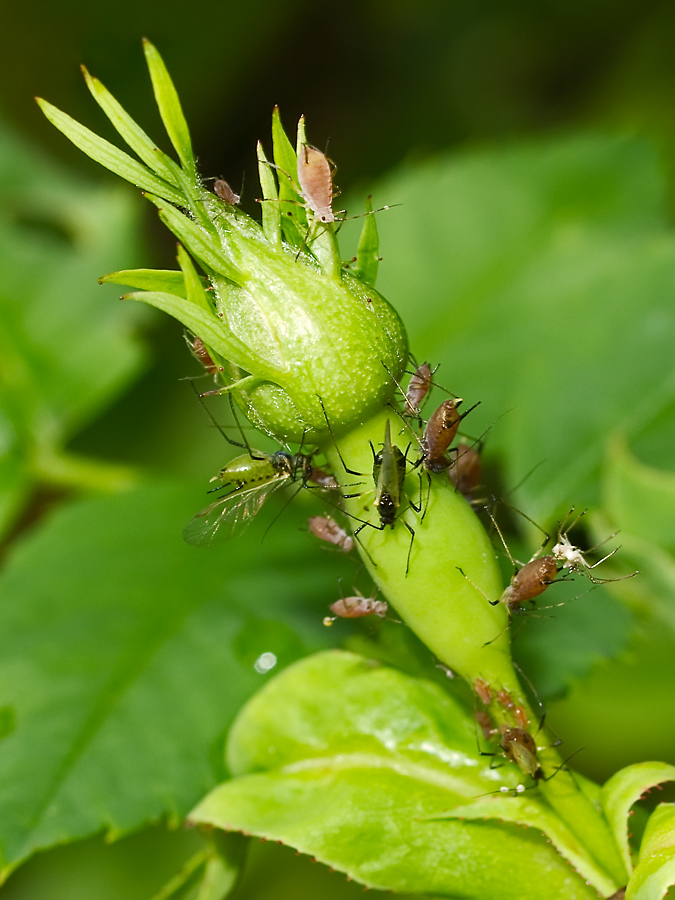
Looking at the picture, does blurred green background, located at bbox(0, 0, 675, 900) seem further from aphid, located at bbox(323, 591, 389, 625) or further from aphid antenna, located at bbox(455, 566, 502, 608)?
aphid antenna, located at bbox(455, 566, 502, 608)

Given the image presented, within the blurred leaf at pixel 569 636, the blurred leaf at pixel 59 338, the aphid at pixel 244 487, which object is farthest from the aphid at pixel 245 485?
the blurred leaf at pixel 59 338

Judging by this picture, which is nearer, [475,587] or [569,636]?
[475,587]

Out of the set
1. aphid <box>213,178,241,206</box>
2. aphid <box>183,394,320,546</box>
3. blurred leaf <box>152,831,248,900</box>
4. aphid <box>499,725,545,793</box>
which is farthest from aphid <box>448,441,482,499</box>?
blurred leaf <box>152,831,248,900</box>

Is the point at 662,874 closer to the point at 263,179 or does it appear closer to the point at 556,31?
the point at 263,179

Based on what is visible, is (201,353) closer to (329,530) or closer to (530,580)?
(329,530)

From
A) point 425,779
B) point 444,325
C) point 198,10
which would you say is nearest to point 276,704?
point 425,779

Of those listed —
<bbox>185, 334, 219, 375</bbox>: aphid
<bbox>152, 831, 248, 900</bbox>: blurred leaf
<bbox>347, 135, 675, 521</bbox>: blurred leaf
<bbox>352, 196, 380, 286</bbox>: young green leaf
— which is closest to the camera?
<bbox>352, 196, 380, 286</bbox>: young green leaf

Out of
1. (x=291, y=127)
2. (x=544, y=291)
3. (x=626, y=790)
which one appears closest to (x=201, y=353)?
(x=626, y=790)
